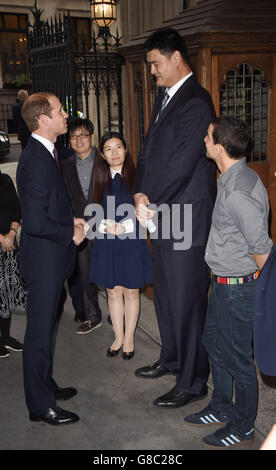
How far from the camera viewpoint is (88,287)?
13.7ft

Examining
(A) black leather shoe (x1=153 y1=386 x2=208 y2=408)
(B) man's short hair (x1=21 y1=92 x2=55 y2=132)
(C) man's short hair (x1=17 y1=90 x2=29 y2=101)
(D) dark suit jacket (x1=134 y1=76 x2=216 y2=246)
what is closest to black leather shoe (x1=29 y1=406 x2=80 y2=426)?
(A) black leather shoe (x1=153 y1=386 x2=208 y2=408)

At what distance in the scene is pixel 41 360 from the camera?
2.84 metres

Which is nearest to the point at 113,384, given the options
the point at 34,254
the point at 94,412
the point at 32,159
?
the point at 94,412

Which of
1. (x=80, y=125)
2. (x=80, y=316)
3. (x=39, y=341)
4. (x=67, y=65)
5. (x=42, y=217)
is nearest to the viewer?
(x=42, y=217)

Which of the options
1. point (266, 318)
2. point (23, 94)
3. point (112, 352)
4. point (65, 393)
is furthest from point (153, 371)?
point (23, 94)

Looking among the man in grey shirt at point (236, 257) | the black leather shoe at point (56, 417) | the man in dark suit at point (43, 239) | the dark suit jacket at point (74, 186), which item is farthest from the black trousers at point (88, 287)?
the man in grey shirt at point (236, 257)

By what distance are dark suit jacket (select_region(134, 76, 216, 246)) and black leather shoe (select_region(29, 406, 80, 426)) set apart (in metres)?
1.17

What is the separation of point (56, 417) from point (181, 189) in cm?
151

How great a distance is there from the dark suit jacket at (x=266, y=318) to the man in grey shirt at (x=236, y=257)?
34cm

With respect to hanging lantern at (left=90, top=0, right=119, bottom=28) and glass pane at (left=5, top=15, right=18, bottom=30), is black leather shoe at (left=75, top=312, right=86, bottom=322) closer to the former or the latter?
hanging lantern at (left=90, top=0, right=119, bottom=28)

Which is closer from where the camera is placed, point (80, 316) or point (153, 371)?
point (153, 371)

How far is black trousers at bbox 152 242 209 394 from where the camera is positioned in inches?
115

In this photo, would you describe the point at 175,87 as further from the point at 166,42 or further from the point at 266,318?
the point at 266,318

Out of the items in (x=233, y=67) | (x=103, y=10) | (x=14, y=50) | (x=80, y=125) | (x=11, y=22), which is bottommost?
(x=80, y=125)
